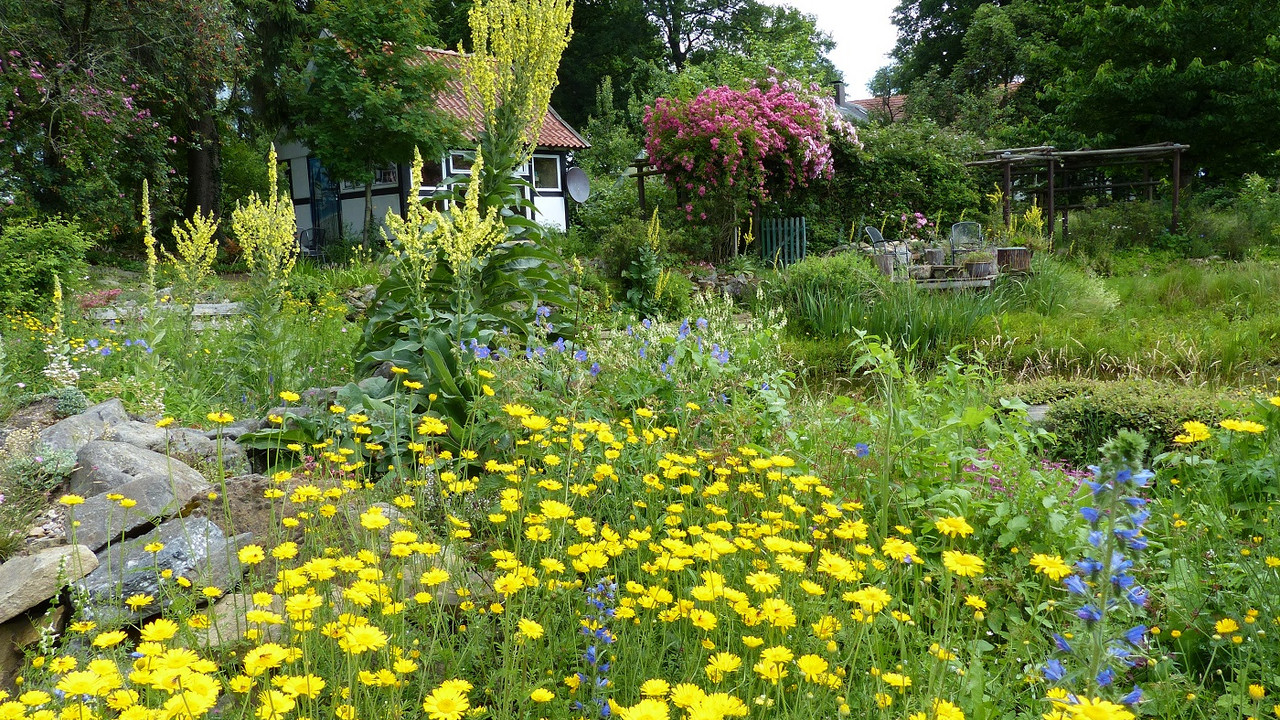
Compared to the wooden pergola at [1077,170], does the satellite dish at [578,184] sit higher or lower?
higher

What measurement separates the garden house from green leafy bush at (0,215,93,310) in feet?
37.1

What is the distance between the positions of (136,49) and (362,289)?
22.9ft

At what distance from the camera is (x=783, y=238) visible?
14219 mm

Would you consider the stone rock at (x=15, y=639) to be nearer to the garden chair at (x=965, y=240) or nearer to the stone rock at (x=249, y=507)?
the stone rock at (x=249, y=507)

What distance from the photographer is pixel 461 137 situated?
53.4ft

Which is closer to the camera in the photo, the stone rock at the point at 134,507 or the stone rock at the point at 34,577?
the stone rock at the point at 34,577

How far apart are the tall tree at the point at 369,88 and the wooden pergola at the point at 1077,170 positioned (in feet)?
33.7

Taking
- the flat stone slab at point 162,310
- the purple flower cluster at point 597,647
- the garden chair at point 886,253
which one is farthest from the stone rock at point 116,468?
the garden chair at point 886,253

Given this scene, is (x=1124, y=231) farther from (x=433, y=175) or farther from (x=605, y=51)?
(x=605, y=51)

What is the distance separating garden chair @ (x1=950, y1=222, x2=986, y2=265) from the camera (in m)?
11.3

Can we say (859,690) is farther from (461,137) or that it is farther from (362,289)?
(461,137)

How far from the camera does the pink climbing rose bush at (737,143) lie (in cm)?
1312

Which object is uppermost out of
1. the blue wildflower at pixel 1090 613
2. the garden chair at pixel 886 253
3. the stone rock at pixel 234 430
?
the garden chair at pixel 886 253

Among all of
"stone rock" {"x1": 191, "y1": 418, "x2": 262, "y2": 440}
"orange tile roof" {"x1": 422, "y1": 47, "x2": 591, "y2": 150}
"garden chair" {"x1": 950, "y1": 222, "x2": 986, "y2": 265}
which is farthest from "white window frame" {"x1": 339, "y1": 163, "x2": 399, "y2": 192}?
"stone rock" {"x1": 191, "y1": 418, "x2": 262, "y2": 440}
